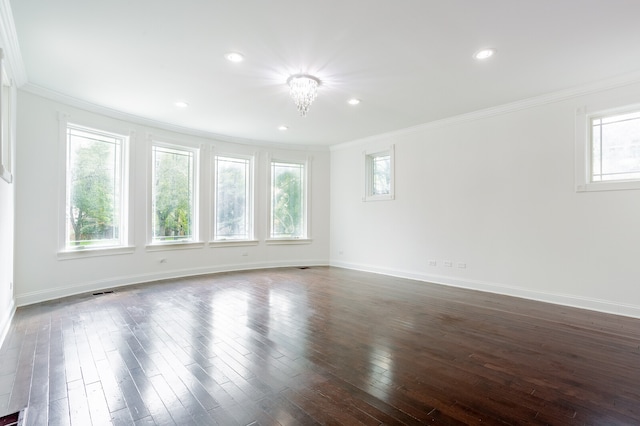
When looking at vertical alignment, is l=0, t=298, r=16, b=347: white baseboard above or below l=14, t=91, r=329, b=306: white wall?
below

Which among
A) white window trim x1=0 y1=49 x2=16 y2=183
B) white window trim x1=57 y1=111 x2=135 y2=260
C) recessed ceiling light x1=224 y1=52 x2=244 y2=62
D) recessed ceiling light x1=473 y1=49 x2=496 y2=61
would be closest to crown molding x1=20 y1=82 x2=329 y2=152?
white window trim x1=57 y1=111 x2=135 y2=260

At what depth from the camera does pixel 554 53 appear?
3301mm

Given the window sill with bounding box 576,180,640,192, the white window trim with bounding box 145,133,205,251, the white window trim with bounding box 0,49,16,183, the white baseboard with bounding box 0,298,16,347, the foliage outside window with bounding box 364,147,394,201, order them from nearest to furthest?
1. the white baseboard with bounding box 0,298,16,347
2. the white window trim with bounding box 0,49,16,183
3. the window sill with bounding box 576,180,640,192
4. the white window trim with bounding box 145,133,205,251
5. the foliage outside window with bounding box 364,147,394,201

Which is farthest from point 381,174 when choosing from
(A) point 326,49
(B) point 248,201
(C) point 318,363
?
(C) point 318,363

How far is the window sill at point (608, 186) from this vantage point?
12.5 feet

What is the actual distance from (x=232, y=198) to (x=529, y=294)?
5777mm

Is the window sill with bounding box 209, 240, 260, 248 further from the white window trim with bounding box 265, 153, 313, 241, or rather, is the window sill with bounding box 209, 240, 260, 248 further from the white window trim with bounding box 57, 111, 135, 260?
the white window trim with bounding box 57, 111, 135, 260

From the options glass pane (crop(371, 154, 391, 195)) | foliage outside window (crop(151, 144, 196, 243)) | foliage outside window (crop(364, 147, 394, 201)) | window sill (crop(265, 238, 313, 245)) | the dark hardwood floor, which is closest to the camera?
the dark hardwood floor

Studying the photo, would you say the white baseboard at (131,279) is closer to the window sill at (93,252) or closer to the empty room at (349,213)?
the empty room at (349,213)

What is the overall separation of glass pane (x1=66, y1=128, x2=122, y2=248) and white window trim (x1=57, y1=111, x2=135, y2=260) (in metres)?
0.09

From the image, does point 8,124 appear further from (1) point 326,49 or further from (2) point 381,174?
(2) point 381,174

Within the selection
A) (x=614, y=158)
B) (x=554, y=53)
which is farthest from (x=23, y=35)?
(x=614, y=158)

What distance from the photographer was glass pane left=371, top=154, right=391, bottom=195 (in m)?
6.72

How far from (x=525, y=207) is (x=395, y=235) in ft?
7.73
